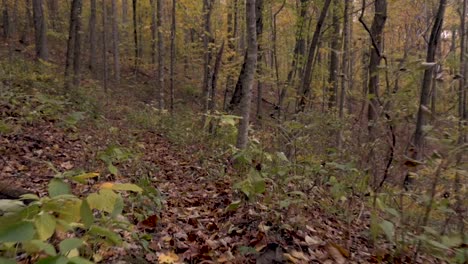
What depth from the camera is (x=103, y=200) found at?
173cm

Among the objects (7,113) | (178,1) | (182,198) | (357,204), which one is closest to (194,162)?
(182,198)

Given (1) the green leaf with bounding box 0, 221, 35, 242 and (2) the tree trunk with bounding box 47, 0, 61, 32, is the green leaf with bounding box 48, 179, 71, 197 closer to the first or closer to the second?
(1) the green leaf with bounding box 0, 221, 35, 242

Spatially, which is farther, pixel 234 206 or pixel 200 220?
pixel 200 220

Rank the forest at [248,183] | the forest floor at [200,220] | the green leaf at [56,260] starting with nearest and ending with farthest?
the green leaf at [56,260], the forest at [248,183], the forest floor at [200,220]

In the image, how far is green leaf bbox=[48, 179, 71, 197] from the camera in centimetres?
165

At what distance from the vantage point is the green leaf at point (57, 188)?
1647 mm

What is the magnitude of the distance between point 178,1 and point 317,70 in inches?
248

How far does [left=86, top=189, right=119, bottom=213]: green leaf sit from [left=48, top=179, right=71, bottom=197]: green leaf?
4.6 inches

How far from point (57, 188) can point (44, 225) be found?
1.11 feet

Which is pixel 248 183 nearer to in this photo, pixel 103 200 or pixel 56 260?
pixel 103 200

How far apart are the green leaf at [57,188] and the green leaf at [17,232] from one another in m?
0.35

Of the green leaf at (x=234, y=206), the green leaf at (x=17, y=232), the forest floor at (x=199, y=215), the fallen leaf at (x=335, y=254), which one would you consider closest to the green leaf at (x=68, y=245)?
the green leaf at (x=17, y=232)

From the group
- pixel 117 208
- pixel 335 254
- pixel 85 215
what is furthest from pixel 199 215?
pixel 85 215

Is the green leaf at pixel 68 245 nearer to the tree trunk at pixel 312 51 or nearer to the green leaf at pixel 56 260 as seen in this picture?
the green leaf at pixel 56 260
